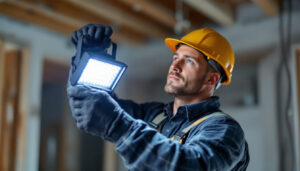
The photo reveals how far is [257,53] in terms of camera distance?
327cm

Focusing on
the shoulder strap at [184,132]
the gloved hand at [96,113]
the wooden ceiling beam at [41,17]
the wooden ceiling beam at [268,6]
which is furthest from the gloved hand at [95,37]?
the wooden ceiling beam at [268,6]

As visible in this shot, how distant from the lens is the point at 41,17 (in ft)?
10.8

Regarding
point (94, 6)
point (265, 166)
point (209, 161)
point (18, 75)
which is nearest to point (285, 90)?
point (265, 166)

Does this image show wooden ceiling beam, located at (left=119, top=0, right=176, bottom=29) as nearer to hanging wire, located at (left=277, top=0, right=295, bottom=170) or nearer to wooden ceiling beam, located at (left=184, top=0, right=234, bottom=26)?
wooden ceiling beam, located at (left=184, top=0, right=234, bottom=26)

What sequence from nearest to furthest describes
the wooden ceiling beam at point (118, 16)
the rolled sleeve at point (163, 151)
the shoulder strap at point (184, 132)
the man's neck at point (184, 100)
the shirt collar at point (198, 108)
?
the rolled sleeve at point (163, 151)
the shoulder strap at point (184, 132)
the shirt collar at point (198, 108)
the man's neck at point (184, 100)
the wooden ceiling beam at point (118, 16)

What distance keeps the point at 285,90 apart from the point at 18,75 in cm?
248

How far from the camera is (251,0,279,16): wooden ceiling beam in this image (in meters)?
2.80

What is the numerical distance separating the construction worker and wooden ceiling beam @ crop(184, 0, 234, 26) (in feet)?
3.32

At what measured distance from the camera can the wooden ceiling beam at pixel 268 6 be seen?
2803 millimetres

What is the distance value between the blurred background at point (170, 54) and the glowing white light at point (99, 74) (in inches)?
68.0

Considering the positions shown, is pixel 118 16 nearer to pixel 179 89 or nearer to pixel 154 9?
pixel 154 9

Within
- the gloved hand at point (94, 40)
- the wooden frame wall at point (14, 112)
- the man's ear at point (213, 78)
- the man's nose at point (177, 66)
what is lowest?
the wooden frame wall at point (14, 112)

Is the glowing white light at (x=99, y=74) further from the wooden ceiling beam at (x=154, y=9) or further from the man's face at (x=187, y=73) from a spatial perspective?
the wooden ceiling beam at (x=154, y=9)

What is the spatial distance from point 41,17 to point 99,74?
2.36 meters
